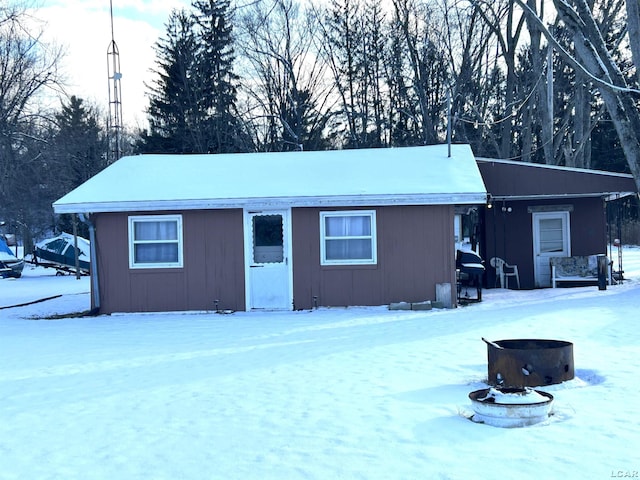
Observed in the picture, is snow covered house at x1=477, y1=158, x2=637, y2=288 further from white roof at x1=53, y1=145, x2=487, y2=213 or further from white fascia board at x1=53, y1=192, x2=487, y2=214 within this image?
white fascia board at x1=53, y1=192, x2=487, y2=214

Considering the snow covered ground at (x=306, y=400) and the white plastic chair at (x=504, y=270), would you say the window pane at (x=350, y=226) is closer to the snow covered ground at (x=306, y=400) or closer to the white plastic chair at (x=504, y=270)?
the snow covered ground at (x=306, y=400)

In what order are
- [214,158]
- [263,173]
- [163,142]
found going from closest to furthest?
[263,173] < [214,158] < [163,142]

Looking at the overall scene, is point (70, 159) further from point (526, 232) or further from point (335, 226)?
point (526, 232)

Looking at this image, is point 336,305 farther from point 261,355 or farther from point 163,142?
point 163,142

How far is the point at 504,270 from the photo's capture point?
686 inches

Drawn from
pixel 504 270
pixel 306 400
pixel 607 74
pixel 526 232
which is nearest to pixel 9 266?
pixel 504 270

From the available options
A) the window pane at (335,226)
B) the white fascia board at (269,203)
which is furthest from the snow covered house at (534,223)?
the window pane at (335,226)

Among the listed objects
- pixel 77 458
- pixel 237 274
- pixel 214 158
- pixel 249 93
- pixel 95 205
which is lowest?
pixel 77 458

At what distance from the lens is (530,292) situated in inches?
638

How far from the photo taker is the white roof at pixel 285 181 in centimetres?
1371

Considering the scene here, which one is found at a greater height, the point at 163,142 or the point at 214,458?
the point at 163,142

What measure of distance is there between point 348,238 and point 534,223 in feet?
18.9

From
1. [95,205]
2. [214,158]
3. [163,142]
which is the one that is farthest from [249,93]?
[95,205]

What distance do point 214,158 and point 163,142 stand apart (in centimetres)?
1999
